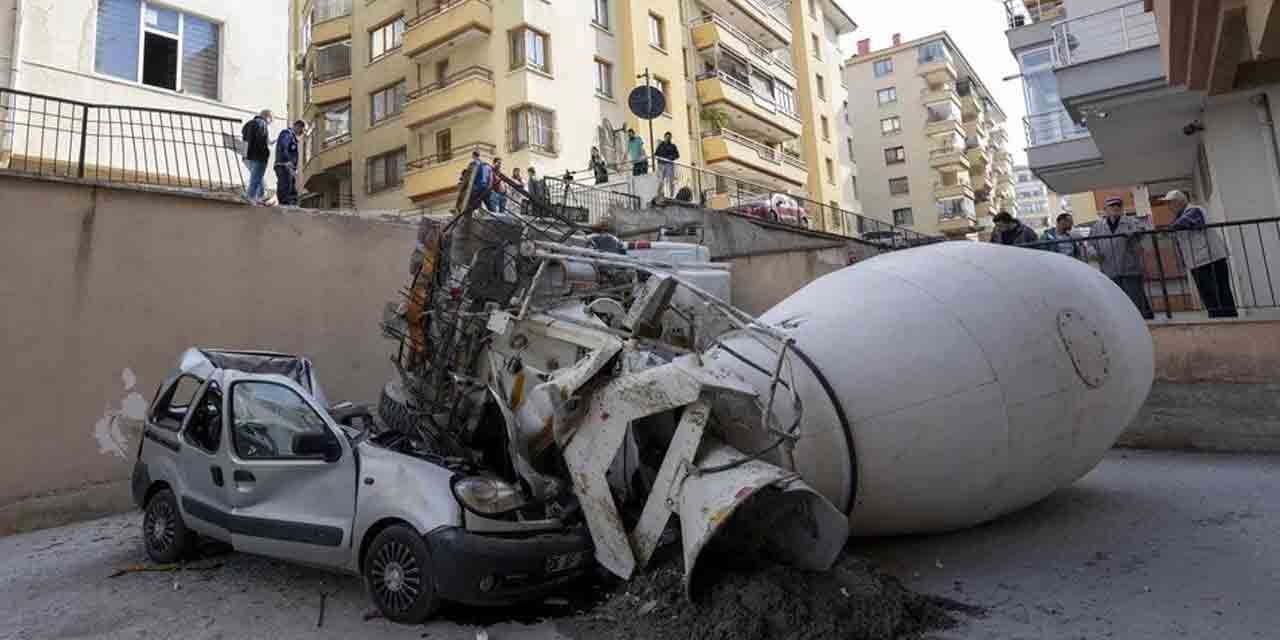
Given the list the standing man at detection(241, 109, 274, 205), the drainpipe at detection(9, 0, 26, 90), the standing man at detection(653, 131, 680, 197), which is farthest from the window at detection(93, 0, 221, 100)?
the standing man at detection(653, 131, 680, 197)

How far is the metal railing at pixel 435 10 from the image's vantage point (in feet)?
73.6

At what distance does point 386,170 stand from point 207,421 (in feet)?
71.0

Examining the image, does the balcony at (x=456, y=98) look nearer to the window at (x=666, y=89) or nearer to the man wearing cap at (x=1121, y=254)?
the window at (x=666, y=89)

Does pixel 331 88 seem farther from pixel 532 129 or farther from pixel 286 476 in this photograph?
pixel 286 476

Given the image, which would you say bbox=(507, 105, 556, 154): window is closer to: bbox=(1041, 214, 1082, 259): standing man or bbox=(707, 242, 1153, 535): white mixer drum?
bbox=(1041, 214, 1082, 259): standing man

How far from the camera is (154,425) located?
19.9ft

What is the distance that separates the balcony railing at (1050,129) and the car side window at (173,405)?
1717 cm

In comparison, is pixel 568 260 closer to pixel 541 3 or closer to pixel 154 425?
pixel 154 425

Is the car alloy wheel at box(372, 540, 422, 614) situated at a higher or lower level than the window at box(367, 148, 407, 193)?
lower

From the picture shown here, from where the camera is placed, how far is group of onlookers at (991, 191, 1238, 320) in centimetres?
840

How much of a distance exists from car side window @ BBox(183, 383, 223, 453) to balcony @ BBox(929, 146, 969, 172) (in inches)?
1905

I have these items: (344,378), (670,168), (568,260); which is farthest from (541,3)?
(568,260)

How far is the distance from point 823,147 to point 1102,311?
110 ft

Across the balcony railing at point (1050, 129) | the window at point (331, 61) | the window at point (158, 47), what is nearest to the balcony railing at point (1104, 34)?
the balcony railing at point (1050, 129)
